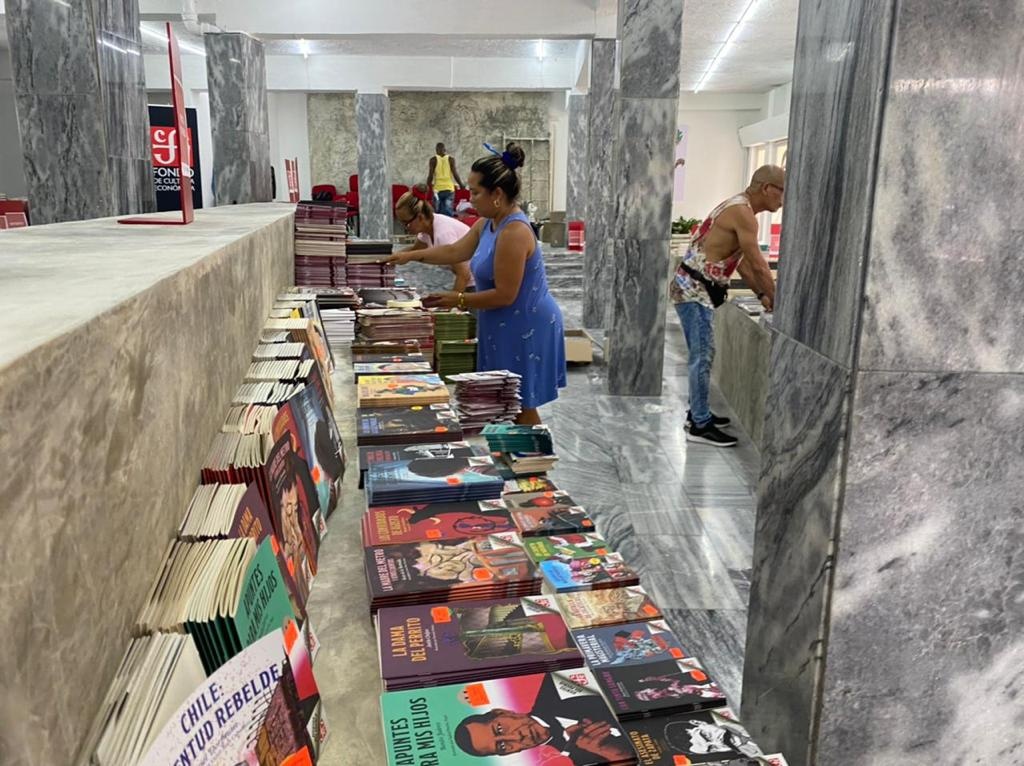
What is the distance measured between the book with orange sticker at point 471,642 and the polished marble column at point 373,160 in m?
13.0

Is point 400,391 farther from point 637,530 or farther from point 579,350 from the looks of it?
point 579,350

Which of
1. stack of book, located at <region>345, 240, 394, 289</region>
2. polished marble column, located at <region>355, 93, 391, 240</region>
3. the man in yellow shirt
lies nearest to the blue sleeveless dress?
stack of book, located at <region>345, 240, 394, 289</region>

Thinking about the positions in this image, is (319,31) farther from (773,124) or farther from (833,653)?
(773,124)

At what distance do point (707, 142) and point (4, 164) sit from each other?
15.3 metres

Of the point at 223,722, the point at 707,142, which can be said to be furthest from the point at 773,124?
the point at 223,722

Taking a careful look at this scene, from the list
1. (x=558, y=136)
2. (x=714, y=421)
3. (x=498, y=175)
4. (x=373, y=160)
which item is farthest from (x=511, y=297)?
(x=558, y=136)

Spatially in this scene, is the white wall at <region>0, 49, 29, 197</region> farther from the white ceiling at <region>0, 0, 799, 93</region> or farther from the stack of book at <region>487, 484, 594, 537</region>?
the stack of book at <region>487, 484, 594, 537</region>

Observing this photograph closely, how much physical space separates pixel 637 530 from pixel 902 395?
2.43 metres

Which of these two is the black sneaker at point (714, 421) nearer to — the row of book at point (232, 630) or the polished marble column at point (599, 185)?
the polished marble column at point (599, 185)

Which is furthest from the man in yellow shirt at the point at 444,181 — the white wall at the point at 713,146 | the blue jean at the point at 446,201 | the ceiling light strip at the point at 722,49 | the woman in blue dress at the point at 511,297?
the woman in blue dress at the point at 511,297

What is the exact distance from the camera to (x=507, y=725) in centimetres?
116

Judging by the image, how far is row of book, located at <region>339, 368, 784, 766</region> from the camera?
1.16 metres

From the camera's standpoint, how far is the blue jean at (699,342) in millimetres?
5152

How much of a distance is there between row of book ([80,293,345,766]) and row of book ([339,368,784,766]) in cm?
15
